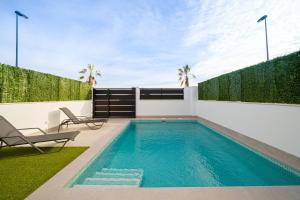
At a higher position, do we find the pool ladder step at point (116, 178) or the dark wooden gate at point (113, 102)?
the dark wooden gate at point (113, 102)

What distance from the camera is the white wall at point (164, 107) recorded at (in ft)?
51.2

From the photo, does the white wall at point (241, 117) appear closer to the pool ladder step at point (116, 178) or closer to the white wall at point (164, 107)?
the white wall at point (164, 107)

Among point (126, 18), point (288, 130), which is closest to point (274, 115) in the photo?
point (288, 130)

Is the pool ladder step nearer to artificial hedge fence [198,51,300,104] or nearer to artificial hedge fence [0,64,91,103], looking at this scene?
artificial hedge fence [198,51,300,104]

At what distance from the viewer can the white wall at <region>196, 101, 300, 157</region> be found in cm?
431

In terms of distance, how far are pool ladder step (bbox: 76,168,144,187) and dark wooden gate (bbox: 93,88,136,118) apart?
11101mm

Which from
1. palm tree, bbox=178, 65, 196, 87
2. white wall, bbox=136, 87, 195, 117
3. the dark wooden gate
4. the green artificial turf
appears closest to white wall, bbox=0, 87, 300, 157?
the green artificial turf

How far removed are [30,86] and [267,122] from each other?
838 centimetres

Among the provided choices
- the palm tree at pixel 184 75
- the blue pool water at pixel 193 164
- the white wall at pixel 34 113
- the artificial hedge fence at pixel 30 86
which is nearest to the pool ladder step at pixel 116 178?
the blue pool water at pixel 193 164

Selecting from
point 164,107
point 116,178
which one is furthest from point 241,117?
point 164,107

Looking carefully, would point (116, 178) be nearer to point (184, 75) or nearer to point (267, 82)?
point (267, 82)

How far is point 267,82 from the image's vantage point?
5.71 metres

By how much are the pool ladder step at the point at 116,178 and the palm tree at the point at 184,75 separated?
114 ft

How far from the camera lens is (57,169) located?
3.48 meters
